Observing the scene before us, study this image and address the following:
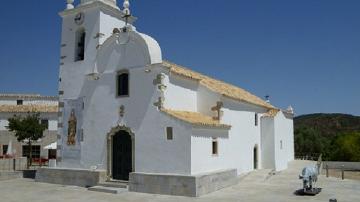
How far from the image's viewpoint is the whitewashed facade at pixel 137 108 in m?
17.0

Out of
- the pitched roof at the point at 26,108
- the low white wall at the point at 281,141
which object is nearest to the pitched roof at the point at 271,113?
the low white wall at the point at 281,141

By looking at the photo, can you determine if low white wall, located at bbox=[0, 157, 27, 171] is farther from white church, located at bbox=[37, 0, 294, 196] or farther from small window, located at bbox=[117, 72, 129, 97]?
small window, located at bbox=[117, 72, 129, 97]

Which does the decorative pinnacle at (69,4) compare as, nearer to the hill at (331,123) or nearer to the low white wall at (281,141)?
the low white wall at (281,141)

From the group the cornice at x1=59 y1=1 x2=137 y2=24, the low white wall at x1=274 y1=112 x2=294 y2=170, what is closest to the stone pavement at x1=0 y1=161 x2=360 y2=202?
the low white wall at x1=274 y1=112 x2=294 y2=170

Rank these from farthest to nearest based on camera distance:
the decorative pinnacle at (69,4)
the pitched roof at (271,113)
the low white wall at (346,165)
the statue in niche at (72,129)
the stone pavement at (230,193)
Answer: the low white wall at (346,165)
the pitched roof at (271,113)
the decorative pinnacle at (69,4)
the statue in niche at (72,129)
the stone pavement at (230,193)

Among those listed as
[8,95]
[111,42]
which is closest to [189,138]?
[111,42]

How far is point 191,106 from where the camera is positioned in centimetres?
1989

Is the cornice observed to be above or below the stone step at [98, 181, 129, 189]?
above

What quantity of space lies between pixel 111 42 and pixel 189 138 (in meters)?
6.66

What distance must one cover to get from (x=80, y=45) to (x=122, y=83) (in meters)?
4.31

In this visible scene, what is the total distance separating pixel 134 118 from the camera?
18094 mm

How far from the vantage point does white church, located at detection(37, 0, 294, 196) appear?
54.8ft

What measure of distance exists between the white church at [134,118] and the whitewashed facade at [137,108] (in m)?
0.05

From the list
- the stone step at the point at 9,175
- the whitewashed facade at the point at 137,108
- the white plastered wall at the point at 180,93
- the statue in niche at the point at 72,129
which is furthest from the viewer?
the stone step at the point at 9,175
